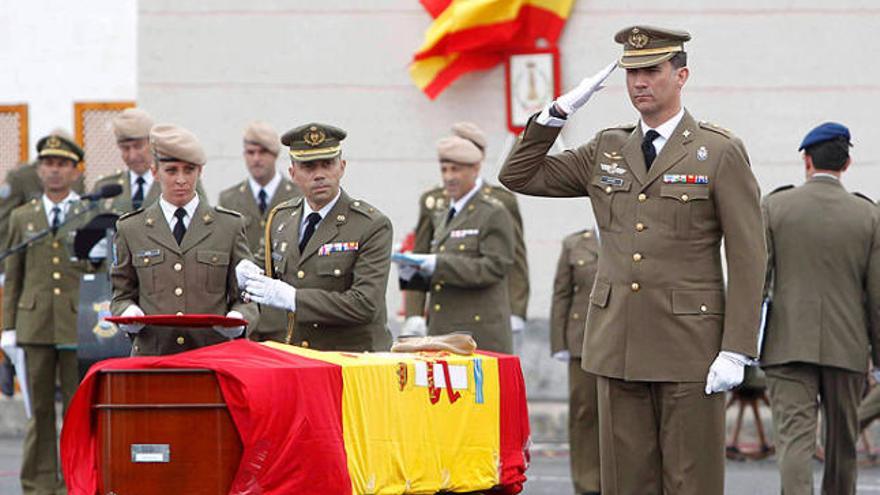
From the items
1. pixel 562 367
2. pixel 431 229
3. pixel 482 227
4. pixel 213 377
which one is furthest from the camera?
pixel 562 367

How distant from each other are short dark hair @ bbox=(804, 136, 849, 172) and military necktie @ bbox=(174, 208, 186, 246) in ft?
11.4

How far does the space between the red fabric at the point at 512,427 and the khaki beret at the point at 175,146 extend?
1.64 meters

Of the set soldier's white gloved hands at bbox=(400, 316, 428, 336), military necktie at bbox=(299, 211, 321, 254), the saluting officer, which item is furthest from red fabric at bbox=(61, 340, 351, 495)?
soldier's white gloved hands at bbox=(400, 316, 428, 336)

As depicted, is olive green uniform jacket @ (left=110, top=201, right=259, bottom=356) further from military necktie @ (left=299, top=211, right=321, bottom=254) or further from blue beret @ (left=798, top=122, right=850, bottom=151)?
blue beret @ (left=798, top=122, right=850, bottom=151)

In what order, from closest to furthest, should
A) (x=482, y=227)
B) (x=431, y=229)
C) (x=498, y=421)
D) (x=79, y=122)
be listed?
(x=498, y=421)
(x=482, y=227)
(x=431, y=229)
(x=79, y=122)

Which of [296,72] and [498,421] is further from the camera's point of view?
[296,72]

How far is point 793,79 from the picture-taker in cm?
1662

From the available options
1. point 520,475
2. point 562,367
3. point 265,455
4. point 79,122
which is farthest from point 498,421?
point 79,122

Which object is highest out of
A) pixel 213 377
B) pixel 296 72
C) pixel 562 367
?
pixel 296 72

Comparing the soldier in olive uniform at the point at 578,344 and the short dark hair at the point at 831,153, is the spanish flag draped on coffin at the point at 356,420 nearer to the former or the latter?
the short dark hair at the point at 831,153

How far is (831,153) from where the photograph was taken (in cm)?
1038

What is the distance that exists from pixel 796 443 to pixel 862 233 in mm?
1144

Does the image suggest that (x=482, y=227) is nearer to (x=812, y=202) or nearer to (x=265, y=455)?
(x=812, y=202)

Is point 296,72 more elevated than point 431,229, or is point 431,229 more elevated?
point 296,72
